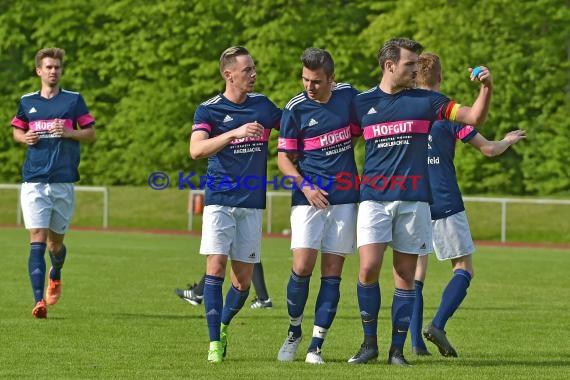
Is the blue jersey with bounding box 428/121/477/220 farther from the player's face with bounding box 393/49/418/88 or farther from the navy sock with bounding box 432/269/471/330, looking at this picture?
the player's face with bounding box 393/49/418/88

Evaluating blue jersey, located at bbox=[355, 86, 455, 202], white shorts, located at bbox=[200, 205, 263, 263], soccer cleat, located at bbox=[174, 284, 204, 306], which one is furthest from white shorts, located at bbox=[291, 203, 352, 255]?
soccer cleat, located at bbox=[174, 284, 204, 306]

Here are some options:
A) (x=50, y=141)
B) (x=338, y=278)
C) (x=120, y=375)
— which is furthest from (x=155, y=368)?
(x=50, y=141)

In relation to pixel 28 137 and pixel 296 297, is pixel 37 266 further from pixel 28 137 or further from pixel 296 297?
pixel 296 297

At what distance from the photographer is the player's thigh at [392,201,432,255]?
9562 millimetres

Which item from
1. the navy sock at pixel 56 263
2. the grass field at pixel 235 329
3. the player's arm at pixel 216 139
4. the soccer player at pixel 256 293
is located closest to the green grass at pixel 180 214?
the grass field at pixel 235 329

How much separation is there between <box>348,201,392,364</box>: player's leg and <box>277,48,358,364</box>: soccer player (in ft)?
0.56

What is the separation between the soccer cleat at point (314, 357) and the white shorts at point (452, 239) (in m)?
1.53

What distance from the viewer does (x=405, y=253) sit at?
9633 millimetres

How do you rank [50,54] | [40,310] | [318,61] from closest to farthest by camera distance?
[318,61], [40,310], [50,54]

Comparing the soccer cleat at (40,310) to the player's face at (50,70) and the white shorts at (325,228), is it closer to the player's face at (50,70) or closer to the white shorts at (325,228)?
the player's face at (50,70)

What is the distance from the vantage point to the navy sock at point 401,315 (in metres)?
9.59

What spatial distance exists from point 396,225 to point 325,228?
0.50 metres

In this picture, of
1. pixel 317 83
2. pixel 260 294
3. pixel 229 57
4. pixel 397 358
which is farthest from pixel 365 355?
pixel 260 294

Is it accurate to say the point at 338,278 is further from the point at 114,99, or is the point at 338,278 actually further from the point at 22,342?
the point at 114,99
